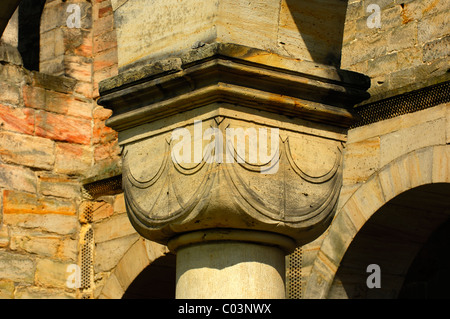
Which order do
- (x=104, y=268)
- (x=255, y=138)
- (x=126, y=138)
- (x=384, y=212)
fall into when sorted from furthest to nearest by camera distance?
(x=104, y=268), (x=384, y=212), (x=126, y=138), (x=255, y=138)

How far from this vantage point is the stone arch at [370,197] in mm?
5688

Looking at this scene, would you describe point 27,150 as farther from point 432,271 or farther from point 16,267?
point 432,271

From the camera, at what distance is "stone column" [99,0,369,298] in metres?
3.07

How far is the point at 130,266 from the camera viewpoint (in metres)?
7.34

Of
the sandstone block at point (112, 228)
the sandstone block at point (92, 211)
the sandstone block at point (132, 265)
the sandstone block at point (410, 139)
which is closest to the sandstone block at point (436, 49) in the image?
the sandstone block at point (410, 139)

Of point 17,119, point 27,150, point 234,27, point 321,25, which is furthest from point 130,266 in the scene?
point 234,27

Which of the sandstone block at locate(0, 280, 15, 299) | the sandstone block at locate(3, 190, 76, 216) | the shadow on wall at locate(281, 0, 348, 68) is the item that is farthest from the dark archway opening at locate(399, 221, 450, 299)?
the shadow on wall at locate(281, 0, 348, 68)

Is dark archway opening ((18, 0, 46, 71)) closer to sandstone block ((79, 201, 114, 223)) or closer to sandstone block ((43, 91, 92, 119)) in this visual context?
sandstone block ((43, 91, 92, 119))

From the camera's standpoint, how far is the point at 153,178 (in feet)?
10.7

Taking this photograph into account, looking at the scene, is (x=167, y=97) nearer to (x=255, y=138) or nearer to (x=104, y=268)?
(x=255, y=138)

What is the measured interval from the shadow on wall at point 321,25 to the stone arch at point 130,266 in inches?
152

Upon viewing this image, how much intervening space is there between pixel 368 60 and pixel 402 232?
3.40 ft

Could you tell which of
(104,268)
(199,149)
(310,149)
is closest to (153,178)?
(199,149)

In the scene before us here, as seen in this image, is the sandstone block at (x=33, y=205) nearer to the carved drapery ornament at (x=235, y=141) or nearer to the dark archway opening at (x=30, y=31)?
the dark archway opening at (x=30, y=31)
